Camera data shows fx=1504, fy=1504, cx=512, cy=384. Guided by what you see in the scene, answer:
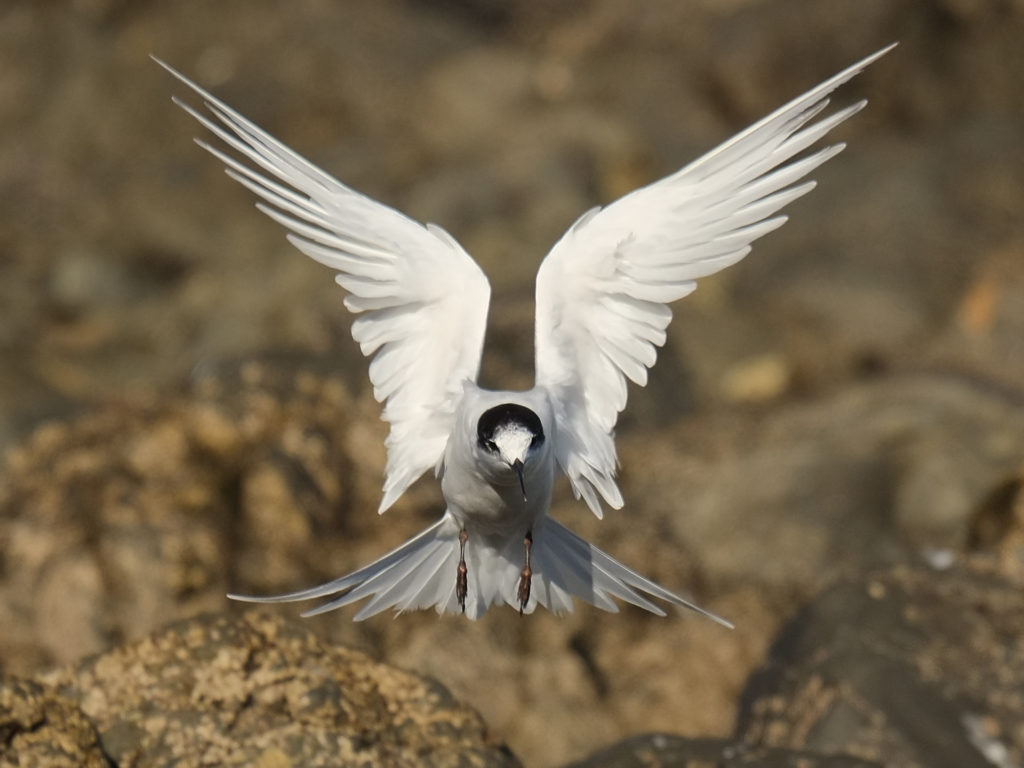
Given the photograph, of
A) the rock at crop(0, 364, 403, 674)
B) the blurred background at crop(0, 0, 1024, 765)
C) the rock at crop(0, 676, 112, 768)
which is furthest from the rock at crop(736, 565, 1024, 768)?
the rock at crop(0, 364, 403, 674)

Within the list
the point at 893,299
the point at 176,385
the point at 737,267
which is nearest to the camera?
the point at 176,385

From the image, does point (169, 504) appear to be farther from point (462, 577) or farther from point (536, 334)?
point (536, 334)

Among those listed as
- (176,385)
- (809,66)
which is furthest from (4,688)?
(809,66)

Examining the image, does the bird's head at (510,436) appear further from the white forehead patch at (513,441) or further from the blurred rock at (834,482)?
the blurred rock at (834,482)

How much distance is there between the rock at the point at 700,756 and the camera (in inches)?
200

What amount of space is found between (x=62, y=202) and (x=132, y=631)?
945 cm

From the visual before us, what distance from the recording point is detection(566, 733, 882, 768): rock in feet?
16.7

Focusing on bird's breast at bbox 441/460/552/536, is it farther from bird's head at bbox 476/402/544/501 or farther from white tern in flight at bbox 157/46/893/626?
A: bird's head at bbox 476/402/544/501

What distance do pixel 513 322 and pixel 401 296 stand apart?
4.86 metres

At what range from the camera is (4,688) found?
4648 millimetres

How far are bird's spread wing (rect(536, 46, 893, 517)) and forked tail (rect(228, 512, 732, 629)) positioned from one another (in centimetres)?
31

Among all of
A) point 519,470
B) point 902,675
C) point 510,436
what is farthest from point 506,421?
point 902,675

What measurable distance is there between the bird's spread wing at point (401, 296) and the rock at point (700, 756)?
1.27 m

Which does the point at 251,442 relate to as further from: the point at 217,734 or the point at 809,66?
the point at 809,66
